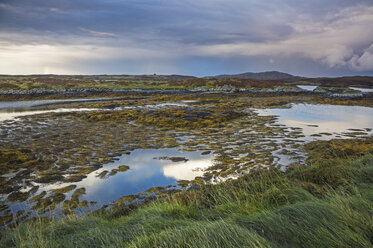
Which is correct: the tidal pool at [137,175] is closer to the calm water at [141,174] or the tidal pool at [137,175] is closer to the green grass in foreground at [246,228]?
the calm water at [141,174]

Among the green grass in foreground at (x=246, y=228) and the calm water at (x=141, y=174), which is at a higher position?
the green grass in foreground at (x=246, y=228)

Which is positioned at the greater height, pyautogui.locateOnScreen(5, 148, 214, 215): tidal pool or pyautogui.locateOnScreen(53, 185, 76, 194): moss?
pyautogui.locateOnScreen(5, 148, 214, 215): tidal pool

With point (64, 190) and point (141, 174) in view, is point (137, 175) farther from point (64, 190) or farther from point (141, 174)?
point (64, 190)

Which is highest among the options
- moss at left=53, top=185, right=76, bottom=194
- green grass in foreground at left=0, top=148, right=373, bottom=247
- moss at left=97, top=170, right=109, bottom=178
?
green grass in foreground at left=0, top=148, right=373, bottom=247

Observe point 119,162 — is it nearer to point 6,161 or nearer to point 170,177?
point 170,177

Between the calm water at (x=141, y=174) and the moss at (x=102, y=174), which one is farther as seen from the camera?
the moss at (x=102, y=174)

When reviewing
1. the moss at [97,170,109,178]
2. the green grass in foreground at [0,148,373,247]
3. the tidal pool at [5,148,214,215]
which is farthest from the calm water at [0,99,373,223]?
the green grass in foreground at [0,148,373,247]

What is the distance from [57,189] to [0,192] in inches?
61.3

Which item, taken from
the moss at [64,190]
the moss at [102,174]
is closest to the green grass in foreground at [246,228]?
the moss at [64,190]

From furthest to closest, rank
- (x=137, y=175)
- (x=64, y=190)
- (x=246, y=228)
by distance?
(x=137, y=175), (x=64, y=190), (x=246, y=228)

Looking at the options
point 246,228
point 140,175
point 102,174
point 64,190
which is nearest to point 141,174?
point 140,175

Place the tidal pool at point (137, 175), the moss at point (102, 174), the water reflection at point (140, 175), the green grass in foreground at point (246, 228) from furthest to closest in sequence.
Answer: the moss at point (102, 174) → the water reflection at point (140, 175) → the tidal pool at point (137, 175) → the green grass in foreground at point (246, 228)

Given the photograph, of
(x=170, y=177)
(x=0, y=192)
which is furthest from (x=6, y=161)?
(x=170, y=177)

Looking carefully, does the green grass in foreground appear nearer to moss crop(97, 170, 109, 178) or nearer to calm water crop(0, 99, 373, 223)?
calm water crop(0, 99, 373, 223)
